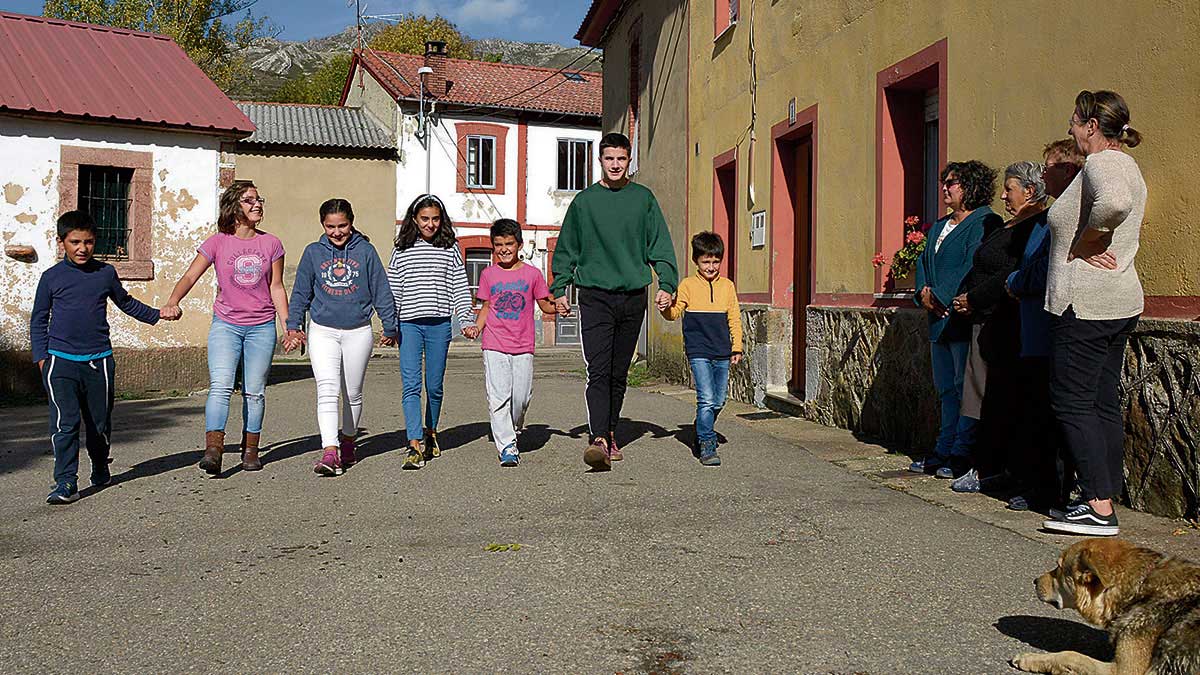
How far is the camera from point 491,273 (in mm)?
7734

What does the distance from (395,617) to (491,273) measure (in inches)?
159

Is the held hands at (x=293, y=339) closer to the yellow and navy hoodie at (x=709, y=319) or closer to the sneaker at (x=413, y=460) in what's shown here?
the sneaker at (x=413, y=460)

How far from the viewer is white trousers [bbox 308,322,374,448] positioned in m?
7.22

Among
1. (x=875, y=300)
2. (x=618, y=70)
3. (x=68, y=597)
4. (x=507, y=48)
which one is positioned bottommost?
→ (x=68, y=597)

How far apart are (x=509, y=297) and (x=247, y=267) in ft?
5.61

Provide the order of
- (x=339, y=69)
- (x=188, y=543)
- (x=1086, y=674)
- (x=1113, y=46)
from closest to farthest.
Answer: (x=1086, y=674)
(x=188, y=543)
(x=1113, y=46)
(x=339, y=69)

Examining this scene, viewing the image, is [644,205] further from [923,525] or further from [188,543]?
[188,543]

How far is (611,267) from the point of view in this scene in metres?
7.52

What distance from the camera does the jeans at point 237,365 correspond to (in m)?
7.16

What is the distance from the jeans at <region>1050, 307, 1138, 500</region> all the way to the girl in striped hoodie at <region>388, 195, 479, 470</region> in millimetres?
3725

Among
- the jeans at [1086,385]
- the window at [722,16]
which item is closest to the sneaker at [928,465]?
the jeans at [1086,385]

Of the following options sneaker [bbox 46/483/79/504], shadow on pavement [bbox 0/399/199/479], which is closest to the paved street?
sneaker [bbox 46/483/79/504]

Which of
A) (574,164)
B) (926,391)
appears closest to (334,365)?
(926,391)

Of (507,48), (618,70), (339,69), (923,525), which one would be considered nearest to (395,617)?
(923,525)
